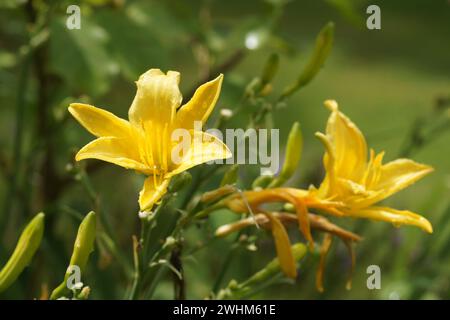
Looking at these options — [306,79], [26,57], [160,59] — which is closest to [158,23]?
[160,59]

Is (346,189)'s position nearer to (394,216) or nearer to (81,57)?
(394,216)

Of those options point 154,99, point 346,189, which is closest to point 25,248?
point 154,99

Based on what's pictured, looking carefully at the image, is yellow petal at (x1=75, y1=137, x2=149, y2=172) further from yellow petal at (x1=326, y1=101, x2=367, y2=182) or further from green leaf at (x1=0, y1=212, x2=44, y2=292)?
yellow petal at (x1=326, y1=101, x2=367, y2=182)

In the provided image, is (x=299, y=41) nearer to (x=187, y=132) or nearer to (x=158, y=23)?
(x=158, y=23)

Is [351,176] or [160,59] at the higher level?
[160,59]

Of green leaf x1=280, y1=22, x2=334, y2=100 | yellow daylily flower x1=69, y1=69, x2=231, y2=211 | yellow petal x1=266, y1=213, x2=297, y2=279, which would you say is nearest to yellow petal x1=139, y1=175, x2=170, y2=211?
yellow daylily flower x1=69, y1=69, x2=231, y2=211

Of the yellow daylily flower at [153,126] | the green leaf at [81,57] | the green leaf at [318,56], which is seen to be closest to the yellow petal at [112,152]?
the yellow daylily flower at [153,126]

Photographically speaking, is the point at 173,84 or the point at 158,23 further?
the point at 158,23
